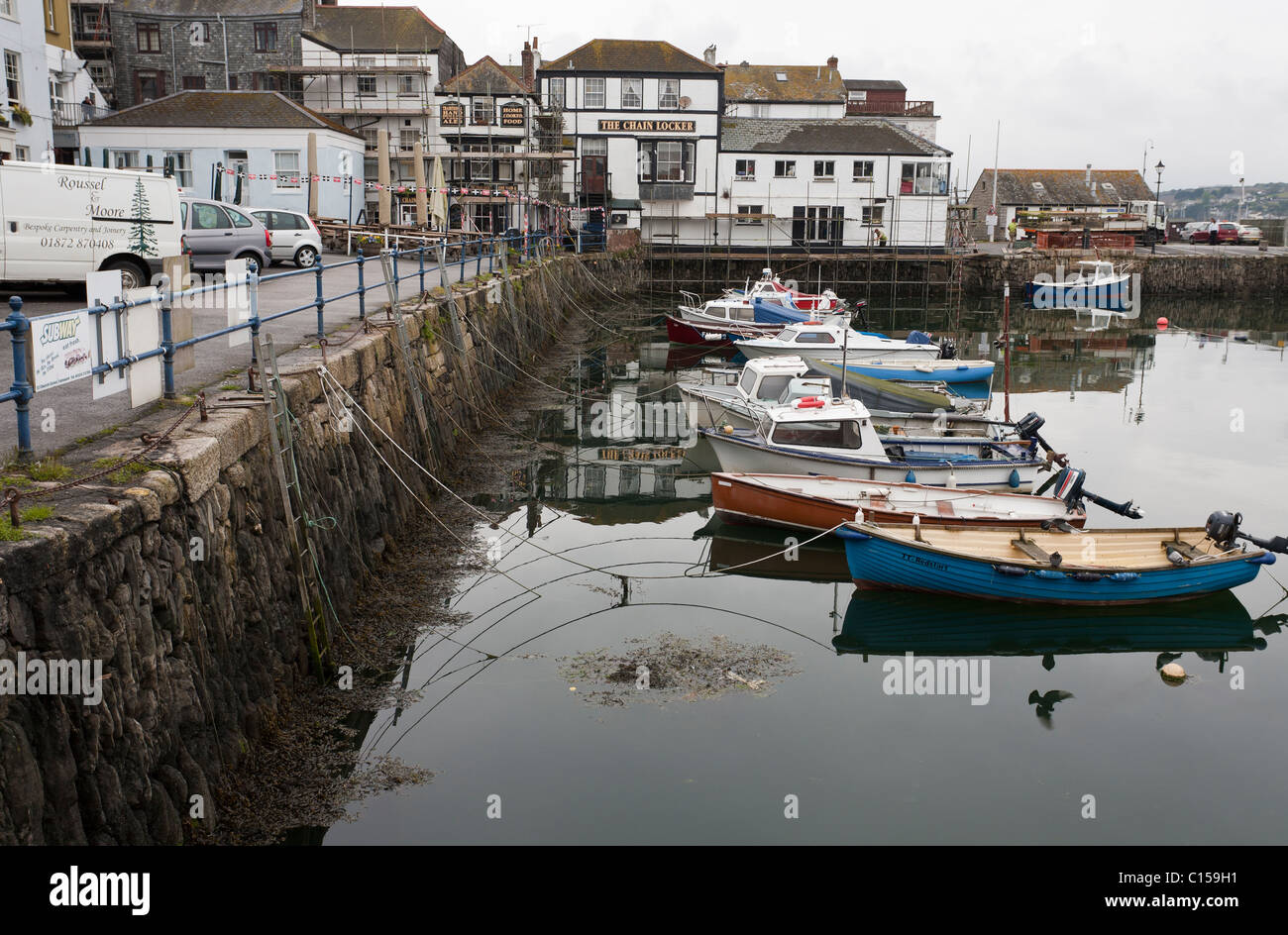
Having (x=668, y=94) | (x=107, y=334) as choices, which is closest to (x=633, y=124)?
(x=668, y=94)

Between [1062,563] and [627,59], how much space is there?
5309 centimetres

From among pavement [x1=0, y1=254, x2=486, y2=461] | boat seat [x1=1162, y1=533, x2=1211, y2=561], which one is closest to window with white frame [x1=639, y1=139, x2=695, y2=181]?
pavement [x1=0, y1=254, x2=486, y2=461]

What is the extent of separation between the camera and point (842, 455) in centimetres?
1769

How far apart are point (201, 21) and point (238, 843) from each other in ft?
193

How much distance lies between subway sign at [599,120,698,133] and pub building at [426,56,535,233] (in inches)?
206

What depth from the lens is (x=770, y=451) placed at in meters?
17.9

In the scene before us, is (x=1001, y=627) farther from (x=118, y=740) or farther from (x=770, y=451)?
(x=118, y=740)

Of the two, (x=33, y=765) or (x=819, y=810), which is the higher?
(x=33, y=765)

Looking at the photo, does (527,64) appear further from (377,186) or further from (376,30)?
(377,186)

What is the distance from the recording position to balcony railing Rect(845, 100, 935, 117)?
87.9 metres

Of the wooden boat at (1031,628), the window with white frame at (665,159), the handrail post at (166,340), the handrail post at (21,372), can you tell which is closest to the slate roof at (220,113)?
the window with white frame at (665,159)

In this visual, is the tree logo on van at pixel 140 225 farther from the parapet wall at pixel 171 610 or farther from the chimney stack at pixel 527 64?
Answer: the chimney stack at pixel 527 64

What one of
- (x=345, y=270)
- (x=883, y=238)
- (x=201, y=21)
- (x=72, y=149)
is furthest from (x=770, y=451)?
(x=201, y=21)

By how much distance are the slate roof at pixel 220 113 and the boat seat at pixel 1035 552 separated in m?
37.0
